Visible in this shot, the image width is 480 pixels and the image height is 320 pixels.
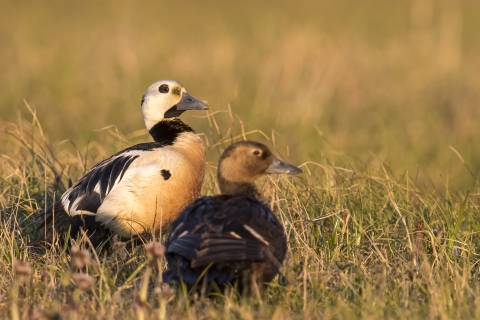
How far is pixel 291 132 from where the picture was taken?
10914 mm

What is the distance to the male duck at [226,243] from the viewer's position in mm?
4051

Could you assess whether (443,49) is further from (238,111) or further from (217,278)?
(217,278)

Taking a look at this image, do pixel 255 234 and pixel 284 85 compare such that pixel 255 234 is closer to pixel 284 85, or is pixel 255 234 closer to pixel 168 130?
pixel 168 130

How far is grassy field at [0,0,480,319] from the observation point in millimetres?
4273

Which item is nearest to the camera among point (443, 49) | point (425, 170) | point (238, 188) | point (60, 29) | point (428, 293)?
point (428, 293)

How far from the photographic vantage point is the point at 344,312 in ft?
12.7

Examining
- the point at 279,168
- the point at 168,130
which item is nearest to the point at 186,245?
the point at 279,168

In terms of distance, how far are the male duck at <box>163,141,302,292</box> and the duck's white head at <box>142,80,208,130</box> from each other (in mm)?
1673

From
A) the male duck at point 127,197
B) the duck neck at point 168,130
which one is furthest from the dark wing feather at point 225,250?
the duck neck at point 168,130

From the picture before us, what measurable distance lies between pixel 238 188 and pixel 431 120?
271 inches

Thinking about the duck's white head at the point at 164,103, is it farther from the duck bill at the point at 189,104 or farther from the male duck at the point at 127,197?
the male duck at the point at 127,197

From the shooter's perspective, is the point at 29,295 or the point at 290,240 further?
the point at 290,240

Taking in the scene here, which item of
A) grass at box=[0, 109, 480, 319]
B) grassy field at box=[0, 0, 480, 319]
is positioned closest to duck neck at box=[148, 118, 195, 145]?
grassy field at box=[0, 0, 480, 319]

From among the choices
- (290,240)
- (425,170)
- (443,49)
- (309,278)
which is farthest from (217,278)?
(443,49)
